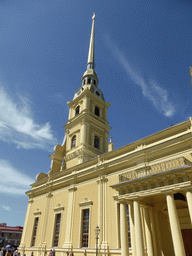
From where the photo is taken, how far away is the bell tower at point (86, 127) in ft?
85.1

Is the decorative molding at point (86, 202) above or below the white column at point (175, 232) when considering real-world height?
above

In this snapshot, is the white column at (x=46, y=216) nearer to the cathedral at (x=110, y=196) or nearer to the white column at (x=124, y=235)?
the cathedral at (x=110, y=196)

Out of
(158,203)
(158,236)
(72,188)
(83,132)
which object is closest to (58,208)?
(72,188)

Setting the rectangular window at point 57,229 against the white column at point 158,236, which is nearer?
the white column at point 158,236

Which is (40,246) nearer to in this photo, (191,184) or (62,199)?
(62,199)

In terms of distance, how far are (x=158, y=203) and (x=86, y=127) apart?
1589cm

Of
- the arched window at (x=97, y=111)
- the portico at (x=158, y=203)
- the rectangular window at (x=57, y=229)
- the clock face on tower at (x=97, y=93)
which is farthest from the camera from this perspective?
the clock face on tower at (x=97, y=93)

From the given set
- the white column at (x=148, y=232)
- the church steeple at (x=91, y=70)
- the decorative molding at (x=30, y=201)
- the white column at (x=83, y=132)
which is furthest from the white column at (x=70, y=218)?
the church steeple at (x=91, y=70)

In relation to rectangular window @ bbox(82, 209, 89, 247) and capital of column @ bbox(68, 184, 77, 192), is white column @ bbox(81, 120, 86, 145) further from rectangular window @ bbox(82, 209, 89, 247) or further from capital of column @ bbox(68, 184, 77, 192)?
rectangular window @ bbox(82, 209, 89, 247)

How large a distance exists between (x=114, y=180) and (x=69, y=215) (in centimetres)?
652

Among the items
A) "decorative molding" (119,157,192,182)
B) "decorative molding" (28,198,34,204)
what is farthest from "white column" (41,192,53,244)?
"decorative molding" (119,157,192,182)

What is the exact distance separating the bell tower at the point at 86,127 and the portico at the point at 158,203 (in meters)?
12.3

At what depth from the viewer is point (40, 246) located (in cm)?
2109

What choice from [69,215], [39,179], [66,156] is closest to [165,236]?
[69,215]
